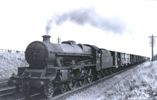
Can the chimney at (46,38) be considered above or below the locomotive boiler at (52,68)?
above

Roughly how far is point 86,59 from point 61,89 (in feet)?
17.8

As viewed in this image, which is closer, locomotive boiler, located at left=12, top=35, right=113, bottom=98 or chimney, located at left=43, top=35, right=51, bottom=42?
locomotive boiler, located at left=12, top=35, right=113, bottom=98

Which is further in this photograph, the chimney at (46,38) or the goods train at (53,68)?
the chimney at (46,38)

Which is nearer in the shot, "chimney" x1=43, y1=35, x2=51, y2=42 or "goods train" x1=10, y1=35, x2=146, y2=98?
"goods train" x1=10, y1=35, x2=146, y2=98

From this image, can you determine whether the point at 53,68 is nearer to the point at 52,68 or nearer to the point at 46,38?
the point at 52,68

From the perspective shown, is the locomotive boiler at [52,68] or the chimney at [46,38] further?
the chimney at [46,38]

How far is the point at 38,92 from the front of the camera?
16.7 meters

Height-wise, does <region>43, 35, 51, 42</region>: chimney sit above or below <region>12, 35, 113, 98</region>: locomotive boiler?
above

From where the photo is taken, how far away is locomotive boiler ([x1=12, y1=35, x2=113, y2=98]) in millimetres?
14711

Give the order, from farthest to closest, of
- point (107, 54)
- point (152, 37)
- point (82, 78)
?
point (152, 37)
point (107, 54)
point (82, 78)

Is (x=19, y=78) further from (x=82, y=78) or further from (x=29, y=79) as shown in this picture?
(x=82, y=78)

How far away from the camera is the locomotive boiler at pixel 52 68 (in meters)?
14.7

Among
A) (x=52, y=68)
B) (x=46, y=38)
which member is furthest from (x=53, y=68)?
(x=46, y=38)

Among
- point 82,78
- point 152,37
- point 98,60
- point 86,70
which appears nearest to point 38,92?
point 82,78
